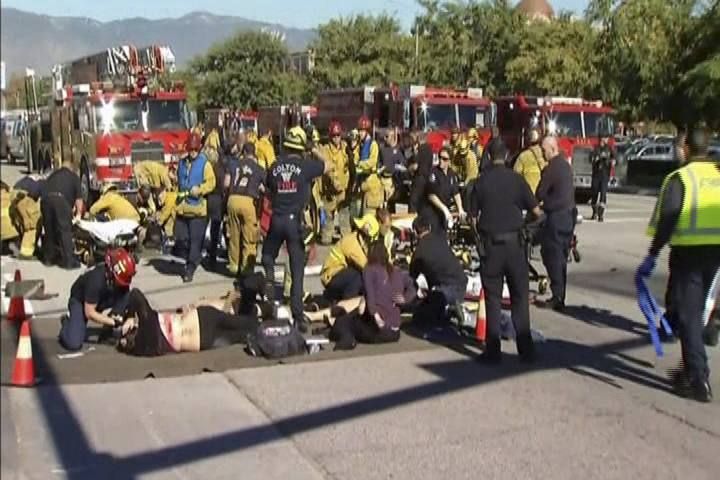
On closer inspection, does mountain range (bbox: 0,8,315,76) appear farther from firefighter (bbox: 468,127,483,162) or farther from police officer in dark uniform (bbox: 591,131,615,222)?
police officer in dark uniform (bbox: 591,131,615,222)

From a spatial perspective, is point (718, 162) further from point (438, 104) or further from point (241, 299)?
point (438, 104)

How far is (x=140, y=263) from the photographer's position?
48.6 ft

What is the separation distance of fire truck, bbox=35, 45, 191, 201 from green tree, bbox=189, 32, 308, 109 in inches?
185

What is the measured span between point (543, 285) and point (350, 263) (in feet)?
8.63

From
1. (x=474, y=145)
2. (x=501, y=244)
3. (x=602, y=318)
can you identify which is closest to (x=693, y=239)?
(x=501, y=244)

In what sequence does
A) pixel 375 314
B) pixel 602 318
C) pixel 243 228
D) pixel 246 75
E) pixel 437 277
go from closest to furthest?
1. pixel 375 314
2. pixel 437 277
3. pixel 602 318
4. pixel 243 228
5. pixel 246 75

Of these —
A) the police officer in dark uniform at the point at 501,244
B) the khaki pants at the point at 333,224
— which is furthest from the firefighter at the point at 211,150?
the police officer in dark uniform at the point at 501,244

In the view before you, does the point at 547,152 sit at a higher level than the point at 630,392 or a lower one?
higher

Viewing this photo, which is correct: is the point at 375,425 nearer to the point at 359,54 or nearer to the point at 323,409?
the point at 323,409

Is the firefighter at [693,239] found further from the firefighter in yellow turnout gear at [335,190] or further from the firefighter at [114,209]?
the firefighter in yellow turnout gear at [335,190]

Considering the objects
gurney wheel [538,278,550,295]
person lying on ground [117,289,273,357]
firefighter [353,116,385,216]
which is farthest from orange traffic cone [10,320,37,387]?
firefighter [353,116,385,216]

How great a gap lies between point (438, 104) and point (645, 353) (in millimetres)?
17429

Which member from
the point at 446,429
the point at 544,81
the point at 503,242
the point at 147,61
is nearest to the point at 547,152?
the point at 503,242

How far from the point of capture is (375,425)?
6.58 m
